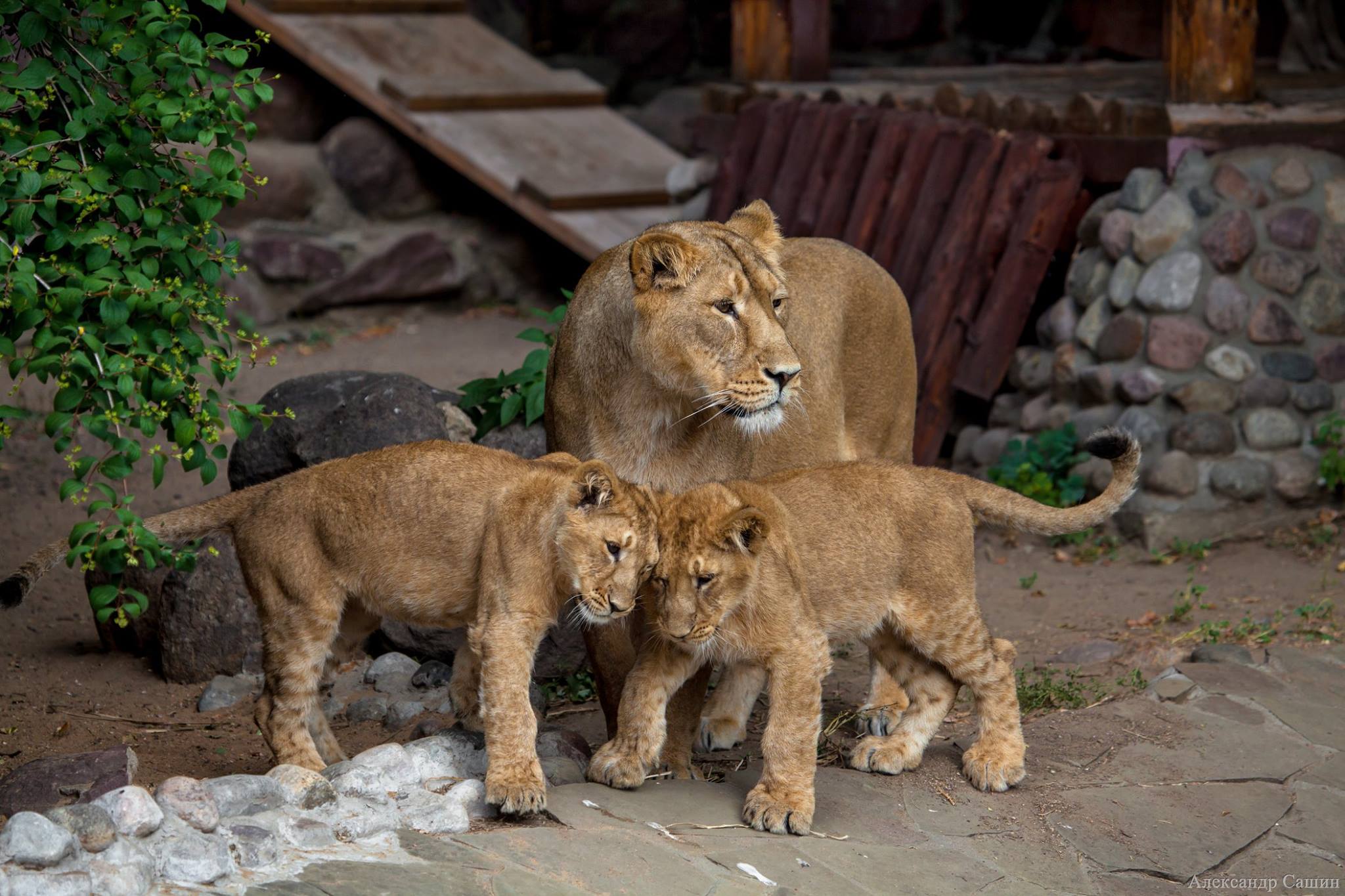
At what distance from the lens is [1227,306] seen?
783cm

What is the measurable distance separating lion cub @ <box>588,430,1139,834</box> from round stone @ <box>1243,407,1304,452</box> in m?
3.08

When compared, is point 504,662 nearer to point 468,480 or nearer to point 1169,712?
point 468,480

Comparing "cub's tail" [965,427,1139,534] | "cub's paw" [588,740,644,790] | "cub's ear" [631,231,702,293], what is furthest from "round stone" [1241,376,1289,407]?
"cub's paw" [588,740,644,790]

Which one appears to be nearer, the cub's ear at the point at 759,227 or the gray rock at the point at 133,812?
the gray rock at the point at 133,812

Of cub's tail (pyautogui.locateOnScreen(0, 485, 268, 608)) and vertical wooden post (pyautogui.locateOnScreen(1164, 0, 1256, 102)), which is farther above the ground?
vertical wooden post (pyautogui.locateOnScreen(1164, 0, 1256, 102))

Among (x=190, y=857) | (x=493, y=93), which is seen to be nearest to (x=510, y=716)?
(x=190, y=857)

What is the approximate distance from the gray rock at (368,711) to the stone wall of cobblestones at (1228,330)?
12.8ft

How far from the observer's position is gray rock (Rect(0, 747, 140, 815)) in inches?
162

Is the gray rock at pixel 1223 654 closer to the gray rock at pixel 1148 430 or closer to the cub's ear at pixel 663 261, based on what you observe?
the gray rock at pixel 1148 430

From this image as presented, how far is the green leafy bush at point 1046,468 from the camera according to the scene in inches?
315

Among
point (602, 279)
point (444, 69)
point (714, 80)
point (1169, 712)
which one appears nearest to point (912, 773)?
point (1169, 712)

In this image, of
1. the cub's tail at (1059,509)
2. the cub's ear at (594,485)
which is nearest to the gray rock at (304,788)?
the cub's ear at (594,485)

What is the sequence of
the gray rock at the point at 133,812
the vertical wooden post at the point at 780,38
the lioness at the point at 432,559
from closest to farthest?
the gray rock at the point at 133,812
the lioness at the point at 432,559
the vertical wooden post at the point at 780,38

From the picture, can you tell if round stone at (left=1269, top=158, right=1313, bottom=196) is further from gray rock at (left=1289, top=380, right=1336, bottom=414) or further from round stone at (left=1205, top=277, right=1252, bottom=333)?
gray rock at (left=1289, top=380, right=1336, bottom=414)
